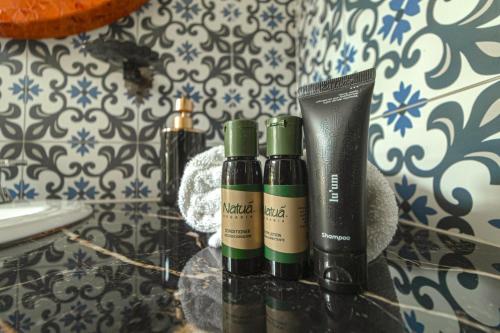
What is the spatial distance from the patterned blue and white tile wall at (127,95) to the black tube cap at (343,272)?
62 cm

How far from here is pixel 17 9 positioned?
2.20 feet

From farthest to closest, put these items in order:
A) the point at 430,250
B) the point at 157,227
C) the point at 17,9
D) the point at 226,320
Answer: the point at 17,9
the point at 157,227
the point at 430,250
the point at 226,320

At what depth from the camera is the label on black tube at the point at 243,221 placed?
0.87ft

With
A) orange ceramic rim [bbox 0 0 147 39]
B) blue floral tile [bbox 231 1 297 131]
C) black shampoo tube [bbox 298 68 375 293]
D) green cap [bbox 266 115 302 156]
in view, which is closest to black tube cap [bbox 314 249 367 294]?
black shampoo tube [bbox 298 68 375 293]

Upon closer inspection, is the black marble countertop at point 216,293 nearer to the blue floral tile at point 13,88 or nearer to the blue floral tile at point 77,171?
the blue floral tile at point 77,171

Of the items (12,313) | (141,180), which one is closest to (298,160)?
(12,313)

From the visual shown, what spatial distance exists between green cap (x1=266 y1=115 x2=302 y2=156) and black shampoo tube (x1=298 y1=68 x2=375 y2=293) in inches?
1.0

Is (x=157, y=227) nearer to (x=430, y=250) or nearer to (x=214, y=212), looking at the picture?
(x=214, y=212)

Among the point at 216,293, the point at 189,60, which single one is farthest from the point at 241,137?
the point at 189,60

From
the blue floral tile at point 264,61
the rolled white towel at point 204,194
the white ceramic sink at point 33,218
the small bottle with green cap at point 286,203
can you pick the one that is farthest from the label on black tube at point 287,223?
the blue floral tile at point 264,61

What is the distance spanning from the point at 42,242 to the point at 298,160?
0.39 m

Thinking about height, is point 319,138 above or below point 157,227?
above

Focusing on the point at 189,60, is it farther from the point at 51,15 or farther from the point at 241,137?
the point at 241,137

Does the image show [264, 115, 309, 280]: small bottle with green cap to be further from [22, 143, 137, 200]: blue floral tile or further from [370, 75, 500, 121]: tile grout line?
[22, 143, 137, 200]: blue floral tile
